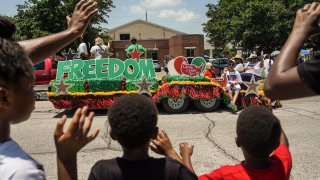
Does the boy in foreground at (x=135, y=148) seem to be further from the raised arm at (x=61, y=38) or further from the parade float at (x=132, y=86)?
the parade float at (x=132, y=86)

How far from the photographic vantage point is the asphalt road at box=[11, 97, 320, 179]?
5.33 metres

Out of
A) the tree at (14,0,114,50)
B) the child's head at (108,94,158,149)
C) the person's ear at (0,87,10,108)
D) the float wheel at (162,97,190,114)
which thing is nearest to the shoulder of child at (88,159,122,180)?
the child's head at (108,94,158,149)

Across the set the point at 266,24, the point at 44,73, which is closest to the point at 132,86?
the point at 44,73

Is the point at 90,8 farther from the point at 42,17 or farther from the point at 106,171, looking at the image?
the point at 42,17

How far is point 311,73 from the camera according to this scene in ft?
4.84

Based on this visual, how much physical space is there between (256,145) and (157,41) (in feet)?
165

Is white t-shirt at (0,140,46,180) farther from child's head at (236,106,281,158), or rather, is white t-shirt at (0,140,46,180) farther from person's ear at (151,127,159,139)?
child's head at (236,106,281,158)

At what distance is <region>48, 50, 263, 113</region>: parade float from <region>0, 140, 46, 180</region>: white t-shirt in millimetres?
8199

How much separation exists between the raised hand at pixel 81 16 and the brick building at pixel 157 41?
3808 cm

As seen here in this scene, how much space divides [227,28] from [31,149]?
40334 mm

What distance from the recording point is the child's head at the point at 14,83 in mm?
1379

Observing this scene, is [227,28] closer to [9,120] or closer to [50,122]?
[50,122]

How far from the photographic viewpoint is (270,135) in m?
2.09

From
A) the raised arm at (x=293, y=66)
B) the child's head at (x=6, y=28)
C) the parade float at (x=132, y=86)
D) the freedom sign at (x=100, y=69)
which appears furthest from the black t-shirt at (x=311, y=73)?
the freedom sign at (x=100, y=69)
